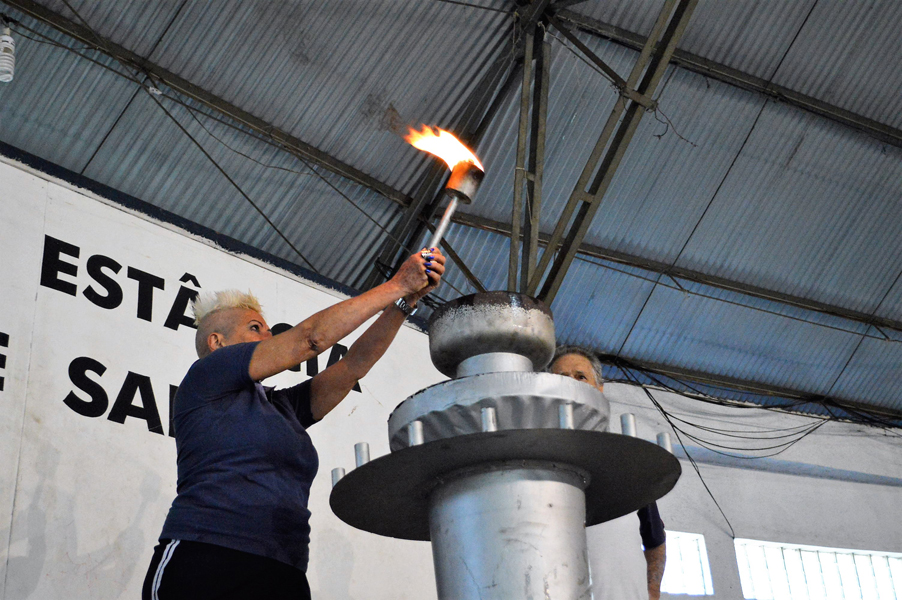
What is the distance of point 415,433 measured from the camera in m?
1.94

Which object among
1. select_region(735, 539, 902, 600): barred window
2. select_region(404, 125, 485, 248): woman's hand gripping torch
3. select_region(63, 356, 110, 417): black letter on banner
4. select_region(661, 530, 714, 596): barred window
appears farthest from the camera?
select_region(735, 539, 902, 600): barred window

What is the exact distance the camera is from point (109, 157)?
6027 mm

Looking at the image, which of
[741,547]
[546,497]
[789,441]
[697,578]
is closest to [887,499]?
[789,441]

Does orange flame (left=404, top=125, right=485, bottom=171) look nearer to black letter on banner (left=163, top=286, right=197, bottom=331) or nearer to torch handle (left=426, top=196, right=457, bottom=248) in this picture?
torch handle (left=426, top=196, right=457, bottom=248)

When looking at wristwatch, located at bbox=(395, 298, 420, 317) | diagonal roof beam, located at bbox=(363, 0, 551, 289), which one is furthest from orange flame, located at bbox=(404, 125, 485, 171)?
diagonal roof beam, located at bbox=(363, 0, 551, 289)

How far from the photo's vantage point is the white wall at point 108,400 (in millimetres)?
4098

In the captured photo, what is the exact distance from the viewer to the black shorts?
2.16m

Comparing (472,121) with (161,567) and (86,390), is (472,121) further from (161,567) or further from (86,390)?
(161,567)

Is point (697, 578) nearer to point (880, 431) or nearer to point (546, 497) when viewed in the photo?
point (880, 431)

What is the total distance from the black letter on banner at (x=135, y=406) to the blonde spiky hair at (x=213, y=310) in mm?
1961

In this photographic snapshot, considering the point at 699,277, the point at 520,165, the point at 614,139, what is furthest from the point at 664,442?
the point at 699,277

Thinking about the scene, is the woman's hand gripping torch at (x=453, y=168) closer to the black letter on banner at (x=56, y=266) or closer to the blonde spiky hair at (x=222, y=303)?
the blonde spiky hair at (x=222, y=303)

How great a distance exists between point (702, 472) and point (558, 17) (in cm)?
485

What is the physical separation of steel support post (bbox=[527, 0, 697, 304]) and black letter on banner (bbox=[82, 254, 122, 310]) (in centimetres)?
292
